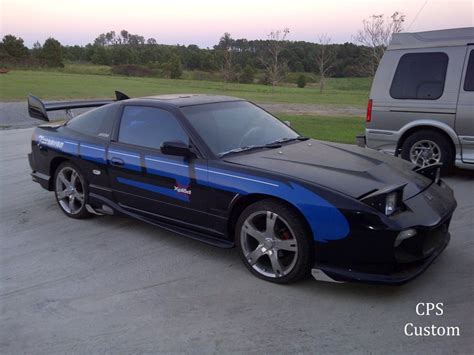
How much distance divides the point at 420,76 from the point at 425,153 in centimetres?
115

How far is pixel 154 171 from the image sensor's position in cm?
442

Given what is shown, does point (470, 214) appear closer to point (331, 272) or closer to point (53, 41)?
point (331, 272)

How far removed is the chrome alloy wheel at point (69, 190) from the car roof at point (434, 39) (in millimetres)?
5143

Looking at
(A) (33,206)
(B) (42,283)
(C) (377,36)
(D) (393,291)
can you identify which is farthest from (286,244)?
(C) (377,36)

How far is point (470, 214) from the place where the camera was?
5.25m

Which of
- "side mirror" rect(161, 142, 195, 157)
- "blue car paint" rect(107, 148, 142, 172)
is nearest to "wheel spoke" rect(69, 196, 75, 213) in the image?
"blue car paint" rect(107, 148, 142, 172)

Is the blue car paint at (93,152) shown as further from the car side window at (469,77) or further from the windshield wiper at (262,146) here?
the car side window at (469,77)

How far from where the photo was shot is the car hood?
143 inches

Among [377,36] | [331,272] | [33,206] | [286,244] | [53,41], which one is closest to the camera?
[331,272]

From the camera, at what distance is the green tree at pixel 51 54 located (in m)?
62.4

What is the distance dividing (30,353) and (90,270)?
118 centimetres

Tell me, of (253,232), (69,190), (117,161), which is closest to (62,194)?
(69,190)

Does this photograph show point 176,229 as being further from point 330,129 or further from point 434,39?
point 330,129

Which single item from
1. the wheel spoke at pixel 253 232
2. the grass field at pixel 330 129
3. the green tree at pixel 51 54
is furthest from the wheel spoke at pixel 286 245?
the green tree at pixel 51 54
